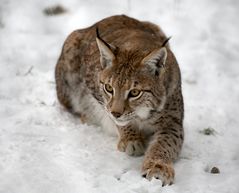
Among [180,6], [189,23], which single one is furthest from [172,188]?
[180,6]

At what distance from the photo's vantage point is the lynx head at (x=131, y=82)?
435 centimetres

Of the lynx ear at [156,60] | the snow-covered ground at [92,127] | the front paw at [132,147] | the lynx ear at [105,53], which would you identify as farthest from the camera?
the front paw at [132,147]

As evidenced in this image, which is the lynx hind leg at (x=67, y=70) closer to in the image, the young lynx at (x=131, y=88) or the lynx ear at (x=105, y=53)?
the young lynx at (x=131, y=88)

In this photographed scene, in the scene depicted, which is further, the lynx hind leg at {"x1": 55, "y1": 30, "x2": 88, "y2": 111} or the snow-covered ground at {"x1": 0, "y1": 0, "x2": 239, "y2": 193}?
the lynx hind leg at {"x1": 55, "y1": 30, "x2": 88, "y2": 111}

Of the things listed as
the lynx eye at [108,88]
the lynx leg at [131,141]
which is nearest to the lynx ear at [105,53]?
the lynx eye at [108,88]

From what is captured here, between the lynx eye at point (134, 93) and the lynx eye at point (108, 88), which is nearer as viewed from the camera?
the lynx eye at point (134, 93)

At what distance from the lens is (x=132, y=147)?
4781 millimetres

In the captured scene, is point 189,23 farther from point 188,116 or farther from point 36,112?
point 36,112

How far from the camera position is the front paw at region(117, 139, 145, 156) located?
4.77 metres

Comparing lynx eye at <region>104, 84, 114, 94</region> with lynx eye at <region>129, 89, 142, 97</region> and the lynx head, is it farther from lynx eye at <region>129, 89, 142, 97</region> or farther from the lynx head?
lynx eye at <region>129, 89, 142, 97</region>

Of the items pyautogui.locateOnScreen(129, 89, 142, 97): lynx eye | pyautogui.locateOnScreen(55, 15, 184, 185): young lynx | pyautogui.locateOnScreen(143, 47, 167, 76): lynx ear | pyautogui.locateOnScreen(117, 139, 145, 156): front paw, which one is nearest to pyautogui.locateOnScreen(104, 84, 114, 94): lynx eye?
pyautogui.locateOnScreen(55, 15, 184, 185): young lynx

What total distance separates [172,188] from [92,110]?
5.72 ft

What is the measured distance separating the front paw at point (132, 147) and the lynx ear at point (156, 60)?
28.0 inches

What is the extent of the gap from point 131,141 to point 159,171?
0.65m
